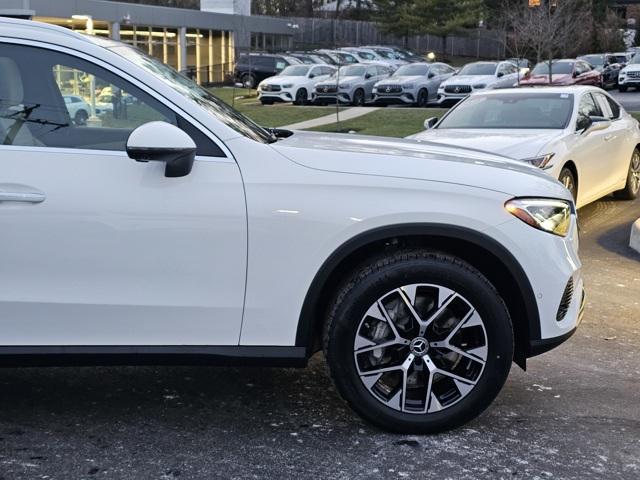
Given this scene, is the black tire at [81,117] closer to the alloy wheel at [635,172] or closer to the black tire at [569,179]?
the black tire at [569,179]

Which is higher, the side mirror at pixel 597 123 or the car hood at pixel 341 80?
the car hood at pixel 341 80

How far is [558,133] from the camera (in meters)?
8.99

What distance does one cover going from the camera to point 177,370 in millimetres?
4828

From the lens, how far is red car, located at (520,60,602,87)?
91.7 feet

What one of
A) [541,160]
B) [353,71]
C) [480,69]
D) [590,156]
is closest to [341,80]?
[353,71]

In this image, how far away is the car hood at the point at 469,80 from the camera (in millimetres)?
27812

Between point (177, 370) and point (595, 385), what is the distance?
7.63 feet

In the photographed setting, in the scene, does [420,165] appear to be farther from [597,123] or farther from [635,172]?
[635,172]

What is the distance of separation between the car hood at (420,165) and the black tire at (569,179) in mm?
4634

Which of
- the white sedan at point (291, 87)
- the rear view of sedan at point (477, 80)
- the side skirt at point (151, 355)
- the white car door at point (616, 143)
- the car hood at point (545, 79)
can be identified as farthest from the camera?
the white sedan at point (291, 87)

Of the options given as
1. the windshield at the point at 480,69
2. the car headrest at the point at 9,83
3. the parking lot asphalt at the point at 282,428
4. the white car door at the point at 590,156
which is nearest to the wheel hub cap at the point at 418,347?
the parking lot asphalt at the point at 282,428

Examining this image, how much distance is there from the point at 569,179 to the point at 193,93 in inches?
227

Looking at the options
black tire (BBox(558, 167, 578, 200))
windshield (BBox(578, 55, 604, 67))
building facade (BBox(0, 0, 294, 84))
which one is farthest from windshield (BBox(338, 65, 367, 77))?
black tire (BBox(558, 167, 578, 200))

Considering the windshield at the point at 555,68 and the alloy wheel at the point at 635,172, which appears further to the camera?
the windshield at the point at 555,68
